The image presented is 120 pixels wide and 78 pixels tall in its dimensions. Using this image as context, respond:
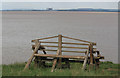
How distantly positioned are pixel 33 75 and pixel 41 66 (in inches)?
109

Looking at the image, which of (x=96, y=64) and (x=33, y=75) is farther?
(x=96, y=64)

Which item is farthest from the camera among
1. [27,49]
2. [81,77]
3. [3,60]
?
[27,49]

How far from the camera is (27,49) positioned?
24.3m

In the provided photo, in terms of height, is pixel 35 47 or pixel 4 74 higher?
pixel 35 47

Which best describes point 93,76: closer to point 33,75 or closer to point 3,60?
point 33,75

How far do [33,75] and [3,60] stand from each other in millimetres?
10186

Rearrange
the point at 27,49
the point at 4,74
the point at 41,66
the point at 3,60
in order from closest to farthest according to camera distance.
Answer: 1. the point at 4,74
2. the point at 41,66
3. the point at 3,60
4. the point at 27,49

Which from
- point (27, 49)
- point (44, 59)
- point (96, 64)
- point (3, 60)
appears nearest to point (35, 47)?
point (44, 59)

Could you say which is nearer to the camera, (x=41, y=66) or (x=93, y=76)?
(x=93, y=76)

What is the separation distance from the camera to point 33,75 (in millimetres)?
9125

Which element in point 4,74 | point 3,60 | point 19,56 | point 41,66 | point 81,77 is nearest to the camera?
point 81,77

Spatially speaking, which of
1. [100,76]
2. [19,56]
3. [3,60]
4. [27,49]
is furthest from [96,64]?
[27,49]

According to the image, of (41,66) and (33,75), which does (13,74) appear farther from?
(41,66)

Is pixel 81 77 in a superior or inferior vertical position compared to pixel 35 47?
inferior
